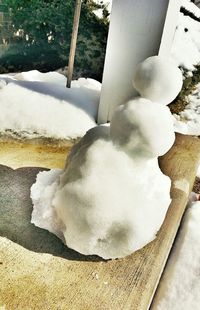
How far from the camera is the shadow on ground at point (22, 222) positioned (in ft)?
6.98

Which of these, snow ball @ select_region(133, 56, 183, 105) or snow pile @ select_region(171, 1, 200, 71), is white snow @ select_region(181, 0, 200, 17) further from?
snow ball @ select_region(133, 56, 183, 105)

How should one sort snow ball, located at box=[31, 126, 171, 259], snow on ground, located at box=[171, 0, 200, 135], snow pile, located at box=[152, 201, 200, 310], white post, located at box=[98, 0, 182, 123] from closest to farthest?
snow ball, located at box=[31, 126, 171, 259], snow pile, located at box=[152, 201, 200, 310], white post, located at box=[98, 0, 182, 123], snow on ground, located at box=[171, 0, 200, 135]

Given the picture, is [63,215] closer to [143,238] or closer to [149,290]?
[143,238]

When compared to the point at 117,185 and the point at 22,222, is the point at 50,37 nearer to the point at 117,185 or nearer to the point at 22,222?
the point at 22,222

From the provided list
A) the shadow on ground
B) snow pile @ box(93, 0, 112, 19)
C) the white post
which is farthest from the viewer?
snow pile @ box(93, 0, 112, 19)

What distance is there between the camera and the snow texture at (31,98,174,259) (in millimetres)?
1767

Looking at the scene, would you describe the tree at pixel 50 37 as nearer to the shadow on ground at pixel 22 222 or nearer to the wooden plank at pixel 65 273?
the shadow on ground at pixel 22 222

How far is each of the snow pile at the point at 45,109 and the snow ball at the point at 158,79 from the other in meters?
1.92

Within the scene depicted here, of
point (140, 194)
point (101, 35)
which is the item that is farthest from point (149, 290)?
point (101, 35)

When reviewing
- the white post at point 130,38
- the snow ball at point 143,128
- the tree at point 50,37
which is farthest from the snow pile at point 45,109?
the tree at point 50,37

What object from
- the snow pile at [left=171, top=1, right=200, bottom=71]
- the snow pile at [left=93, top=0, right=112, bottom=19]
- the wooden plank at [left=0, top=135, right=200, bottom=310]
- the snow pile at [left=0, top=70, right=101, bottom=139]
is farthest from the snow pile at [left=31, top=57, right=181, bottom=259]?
the snow pile at [left=93, top=0, right=112, bottom=19]

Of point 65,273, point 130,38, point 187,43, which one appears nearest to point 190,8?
point 187,43

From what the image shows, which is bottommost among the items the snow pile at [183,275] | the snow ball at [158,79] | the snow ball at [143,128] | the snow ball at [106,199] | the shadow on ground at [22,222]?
the snow pile at [183,275]

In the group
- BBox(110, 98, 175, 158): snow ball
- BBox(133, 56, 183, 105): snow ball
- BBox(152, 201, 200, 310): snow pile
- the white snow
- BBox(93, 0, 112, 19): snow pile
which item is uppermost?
the white snow
